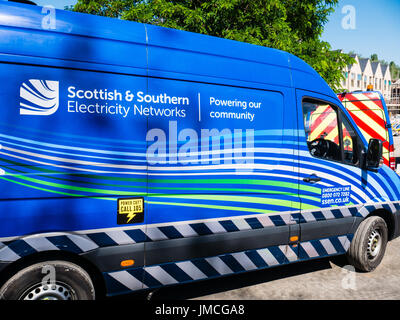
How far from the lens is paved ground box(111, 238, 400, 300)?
4176 millimetres

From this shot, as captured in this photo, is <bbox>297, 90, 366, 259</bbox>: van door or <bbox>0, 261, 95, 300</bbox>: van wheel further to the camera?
<bbox>297, 90, 366, 259</bbox>: van door

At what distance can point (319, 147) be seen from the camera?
4.68 meters

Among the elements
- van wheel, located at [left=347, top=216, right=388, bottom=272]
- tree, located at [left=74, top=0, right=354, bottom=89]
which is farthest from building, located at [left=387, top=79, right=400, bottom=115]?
van wheel, located at [left=347, top=216, right=388, bottom=272]

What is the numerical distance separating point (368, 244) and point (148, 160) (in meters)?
3.20

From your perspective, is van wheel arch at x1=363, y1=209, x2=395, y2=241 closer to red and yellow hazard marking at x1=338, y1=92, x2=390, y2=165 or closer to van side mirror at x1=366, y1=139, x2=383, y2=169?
van side mirror at x1=366, y1=139, x2=383, y2=169

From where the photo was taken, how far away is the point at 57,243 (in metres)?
2.85

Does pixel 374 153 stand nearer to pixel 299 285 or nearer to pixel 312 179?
pixel 312 179

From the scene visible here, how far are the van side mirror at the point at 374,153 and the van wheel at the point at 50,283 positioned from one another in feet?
11.2

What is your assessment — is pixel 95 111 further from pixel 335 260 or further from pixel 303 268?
pixel 335 260

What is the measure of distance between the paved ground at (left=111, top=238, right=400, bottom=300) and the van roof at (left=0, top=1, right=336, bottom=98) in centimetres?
224

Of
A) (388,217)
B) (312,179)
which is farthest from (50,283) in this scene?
(388,217)

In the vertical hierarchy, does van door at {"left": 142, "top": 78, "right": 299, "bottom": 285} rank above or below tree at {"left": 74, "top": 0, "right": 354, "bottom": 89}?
below
